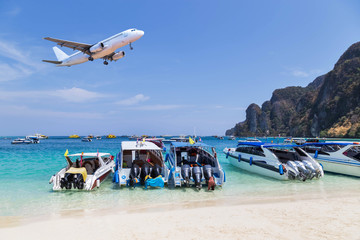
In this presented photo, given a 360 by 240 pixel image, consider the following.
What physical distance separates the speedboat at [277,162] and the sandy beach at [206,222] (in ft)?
13.9

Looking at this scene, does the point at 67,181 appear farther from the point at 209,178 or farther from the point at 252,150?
the point at 252,150

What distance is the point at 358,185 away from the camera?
12969mm

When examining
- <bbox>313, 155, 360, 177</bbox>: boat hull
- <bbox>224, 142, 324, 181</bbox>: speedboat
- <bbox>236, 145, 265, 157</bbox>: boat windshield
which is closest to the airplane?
<bbox>236, 145, 265, 157</bbox>: boat windshield

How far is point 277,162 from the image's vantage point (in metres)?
14.6

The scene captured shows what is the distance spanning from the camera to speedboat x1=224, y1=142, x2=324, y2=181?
45.3 ft

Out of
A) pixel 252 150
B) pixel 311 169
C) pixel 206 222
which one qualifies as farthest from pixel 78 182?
pixel 311 169

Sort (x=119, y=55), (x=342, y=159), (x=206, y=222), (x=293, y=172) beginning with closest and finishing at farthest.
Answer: (x=206, y=222)
(x=293, y=172)
(x=342, y=159)
(x=119, y=55)

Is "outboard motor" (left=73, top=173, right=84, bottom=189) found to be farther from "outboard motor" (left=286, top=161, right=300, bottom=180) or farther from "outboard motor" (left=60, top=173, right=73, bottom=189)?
"outboard motor" (left=286, top=161, right=300, bottom=180)

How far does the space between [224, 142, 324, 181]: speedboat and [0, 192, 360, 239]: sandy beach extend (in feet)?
13.9

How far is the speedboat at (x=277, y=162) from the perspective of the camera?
45.3 ft

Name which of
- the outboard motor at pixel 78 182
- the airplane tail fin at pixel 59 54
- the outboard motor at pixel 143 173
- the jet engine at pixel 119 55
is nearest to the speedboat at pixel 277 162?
the outboard motor at pixel 143 173

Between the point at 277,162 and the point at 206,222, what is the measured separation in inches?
355

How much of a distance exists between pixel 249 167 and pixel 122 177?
9.80 metres

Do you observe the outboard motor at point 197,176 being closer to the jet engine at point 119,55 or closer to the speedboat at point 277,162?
the speedboat at point 277,162
